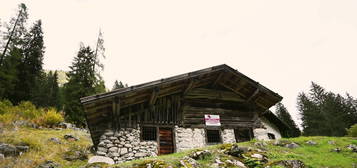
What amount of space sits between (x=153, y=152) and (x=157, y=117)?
1857 millimetres

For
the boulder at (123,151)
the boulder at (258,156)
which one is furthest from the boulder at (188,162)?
the boulder at (123,151)

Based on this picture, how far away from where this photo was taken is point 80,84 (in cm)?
2562

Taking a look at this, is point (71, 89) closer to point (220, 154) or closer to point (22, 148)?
point (22, 148)

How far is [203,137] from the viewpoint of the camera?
38.8ft

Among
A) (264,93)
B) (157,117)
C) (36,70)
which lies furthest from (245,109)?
(36,70)

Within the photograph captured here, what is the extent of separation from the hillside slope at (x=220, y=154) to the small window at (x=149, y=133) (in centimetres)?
341

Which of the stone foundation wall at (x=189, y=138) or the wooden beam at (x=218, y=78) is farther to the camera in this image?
the wooden beam at (x=218, y=78)

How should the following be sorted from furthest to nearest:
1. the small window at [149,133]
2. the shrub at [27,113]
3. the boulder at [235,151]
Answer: the shrub at [27,113]
the small window at [149,133]
the boulder at [235,151]

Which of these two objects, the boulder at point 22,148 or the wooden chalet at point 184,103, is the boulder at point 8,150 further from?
the wooden chalet at point 184,103

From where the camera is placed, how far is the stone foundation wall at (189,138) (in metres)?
11.1

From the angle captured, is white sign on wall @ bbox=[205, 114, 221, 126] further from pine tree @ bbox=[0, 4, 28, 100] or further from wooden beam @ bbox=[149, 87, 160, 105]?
pine tree @ bbox=[0, 4, 28, 100]

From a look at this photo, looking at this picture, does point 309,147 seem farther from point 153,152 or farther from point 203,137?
point 153,152

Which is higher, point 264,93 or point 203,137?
point 264,93

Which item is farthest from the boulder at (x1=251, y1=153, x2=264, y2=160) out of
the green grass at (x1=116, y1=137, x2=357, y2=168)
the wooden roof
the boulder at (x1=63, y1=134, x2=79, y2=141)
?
the boulder at (x1=63, y1=134, x2=79, y2=141)
